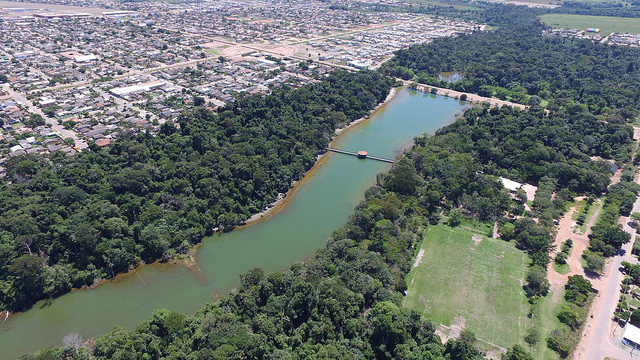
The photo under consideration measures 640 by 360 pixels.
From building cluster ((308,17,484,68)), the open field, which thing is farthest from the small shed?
building cluster ((308,17,484,68))

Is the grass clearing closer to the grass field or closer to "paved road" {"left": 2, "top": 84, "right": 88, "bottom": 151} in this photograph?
"paved road" {"left": 2, "top": 84, "right": 88, "bottom": 151}

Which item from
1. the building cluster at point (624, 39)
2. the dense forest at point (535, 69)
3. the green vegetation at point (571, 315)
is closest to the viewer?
the green vegetation at point (571, 315)

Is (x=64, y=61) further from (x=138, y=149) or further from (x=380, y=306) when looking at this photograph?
(x=380, y=306)

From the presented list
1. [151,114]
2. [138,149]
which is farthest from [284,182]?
[151,114]

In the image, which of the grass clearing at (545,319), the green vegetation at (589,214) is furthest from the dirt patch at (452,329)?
the green vegetation at (589,214)

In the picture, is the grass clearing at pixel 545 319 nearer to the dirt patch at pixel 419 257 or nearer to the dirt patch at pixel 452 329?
the dirt patch at pixel 452 329

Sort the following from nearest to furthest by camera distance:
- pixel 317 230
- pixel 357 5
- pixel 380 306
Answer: pixel 380 306, pixel 317 230, pixel 357 5
